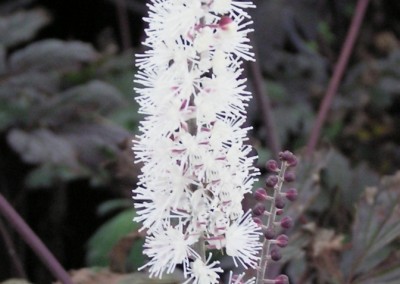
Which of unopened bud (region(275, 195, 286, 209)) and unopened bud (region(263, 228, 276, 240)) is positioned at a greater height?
unopened bud (region(275, 195, 286, 209))

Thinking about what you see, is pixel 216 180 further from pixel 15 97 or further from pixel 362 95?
pixel 362 95

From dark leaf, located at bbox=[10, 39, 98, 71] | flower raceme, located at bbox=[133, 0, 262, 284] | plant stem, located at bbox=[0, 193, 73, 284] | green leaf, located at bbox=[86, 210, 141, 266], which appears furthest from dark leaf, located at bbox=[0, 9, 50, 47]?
flower raceme, located at bbox=[133, 0, 262, 284]

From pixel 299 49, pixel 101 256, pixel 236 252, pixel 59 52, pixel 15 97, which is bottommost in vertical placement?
pixel 101 256

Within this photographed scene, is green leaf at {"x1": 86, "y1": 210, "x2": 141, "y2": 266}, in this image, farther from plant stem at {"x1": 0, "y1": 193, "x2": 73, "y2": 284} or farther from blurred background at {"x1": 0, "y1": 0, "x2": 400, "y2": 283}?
plant stem at {"x1": 0, "y1": 193, "x2": 73, "y2": 284}

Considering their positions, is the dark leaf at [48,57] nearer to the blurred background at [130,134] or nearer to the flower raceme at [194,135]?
the blurred background at [130,134]

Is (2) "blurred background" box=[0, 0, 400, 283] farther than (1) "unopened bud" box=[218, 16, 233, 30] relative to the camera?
Yes

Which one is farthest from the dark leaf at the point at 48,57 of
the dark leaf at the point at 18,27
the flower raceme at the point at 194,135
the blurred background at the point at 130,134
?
the flower raceme at the point at 194,135

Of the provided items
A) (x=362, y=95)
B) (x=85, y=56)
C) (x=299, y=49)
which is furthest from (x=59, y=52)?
(x=299, y=49)

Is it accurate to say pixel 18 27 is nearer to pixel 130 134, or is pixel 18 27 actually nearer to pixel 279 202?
pixel 130 134
